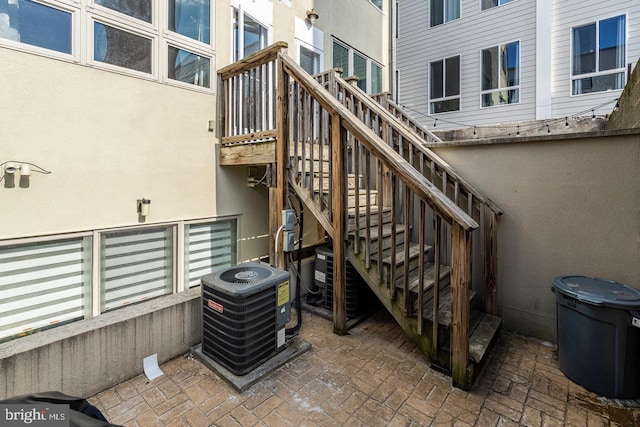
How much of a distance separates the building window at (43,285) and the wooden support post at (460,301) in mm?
3501

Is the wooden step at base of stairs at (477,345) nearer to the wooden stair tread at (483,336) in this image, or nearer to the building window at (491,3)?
the wooden stair tread at (483,336)

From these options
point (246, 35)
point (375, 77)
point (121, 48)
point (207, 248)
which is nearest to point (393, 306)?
point (207, 248)

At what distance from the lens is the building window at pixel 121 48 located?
3.15 meters

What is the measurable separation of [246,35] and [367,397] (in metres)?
5.02

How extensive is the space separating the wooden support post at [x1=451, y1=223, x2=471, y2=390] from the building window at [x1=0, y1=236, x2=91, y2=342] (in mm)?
3501

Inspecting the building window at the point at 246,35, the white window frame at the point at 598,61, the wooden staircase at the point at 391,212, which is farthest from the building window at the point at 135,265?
the white window frame at the point at 598,61

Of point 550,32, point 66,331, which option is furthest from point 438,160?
point 550,32

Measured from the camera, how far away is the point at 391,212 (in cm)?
344

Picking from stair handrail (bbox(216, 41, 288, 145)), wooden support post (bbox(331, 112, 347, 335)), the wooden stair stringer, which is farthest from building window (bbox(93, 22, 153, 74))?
the wooden stair stringer

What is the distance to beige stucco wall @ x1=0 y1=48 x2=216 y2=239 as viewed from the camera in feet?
8.79

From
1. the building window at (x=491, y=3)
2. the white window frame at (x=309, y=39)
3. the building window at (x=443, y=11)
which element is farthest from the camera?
the building window at (x=443, y=11)

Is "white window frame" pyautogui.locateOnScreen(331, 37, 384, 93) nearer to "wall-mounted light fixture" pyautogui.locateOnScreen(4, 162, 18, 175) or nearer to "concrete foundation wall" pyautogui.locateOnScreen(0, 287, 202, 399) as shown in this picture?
"wall-mounted light fixture" pyautogui.locateOnScreen(4, 162, 18, 175)

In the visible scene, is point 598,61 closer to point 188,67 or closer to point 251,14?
point 251,14

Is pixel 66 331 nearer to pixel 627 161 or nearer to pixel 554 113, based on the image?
pixel 627 161
